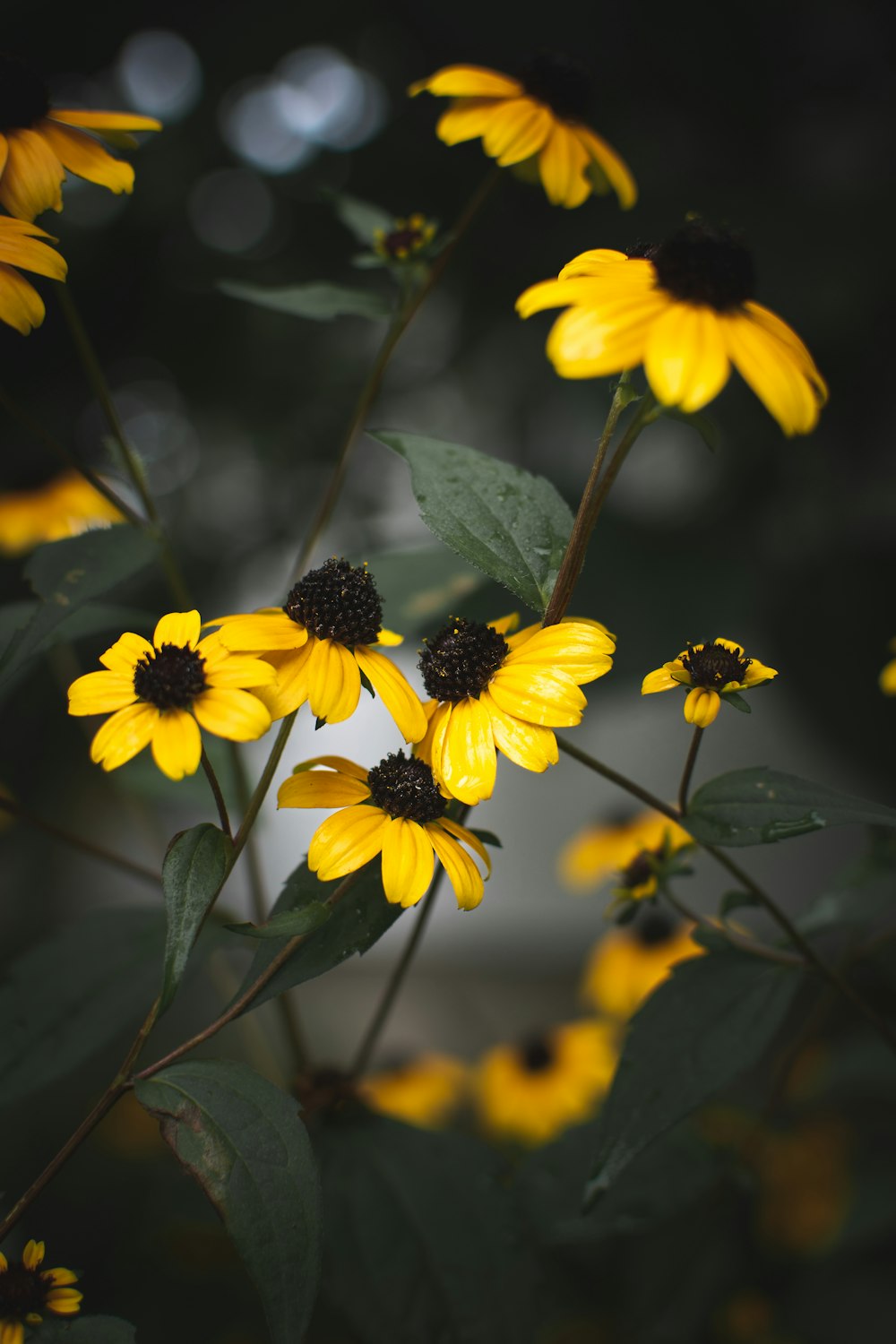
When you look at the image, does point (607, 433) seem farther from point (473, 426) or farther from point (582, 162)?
point (473, 426)

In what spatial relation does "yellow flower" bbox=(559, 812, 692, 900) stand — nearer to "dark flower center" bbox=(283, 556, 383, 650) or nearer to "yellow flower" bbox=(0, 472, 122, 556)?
"dark flower center" bbox=(283, 556, 383, 650)

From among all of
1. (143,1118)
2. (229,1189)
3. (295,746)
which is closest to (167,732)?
(229,1189)

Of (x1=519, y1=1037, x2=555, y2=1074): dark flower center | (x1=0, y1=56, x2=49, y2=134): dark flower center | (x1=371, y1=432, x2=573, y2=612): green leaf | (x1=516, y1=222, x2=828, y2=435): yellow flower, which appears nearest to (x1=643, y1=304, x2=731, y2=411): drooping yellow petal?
(x1=516, y1=222, x2=828, y2=435): yellow flower

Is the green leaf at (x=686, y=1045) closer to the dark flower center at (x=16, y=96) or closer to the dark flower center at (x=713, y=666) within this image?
the dark flower center at (x=713, y=666)

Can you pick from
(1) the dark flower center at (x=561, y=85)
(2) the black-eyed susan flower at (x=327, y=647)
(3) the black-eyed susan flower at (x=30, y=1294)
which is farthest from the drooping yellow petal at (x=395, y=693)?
(1) the dark flower center at (x=561, y=85)

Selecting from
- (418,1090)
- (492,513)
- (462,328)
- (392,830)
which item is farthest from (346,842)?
(462,328)

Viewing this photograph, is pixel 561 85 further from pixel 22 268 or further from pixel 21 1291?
pixel 21 1291
